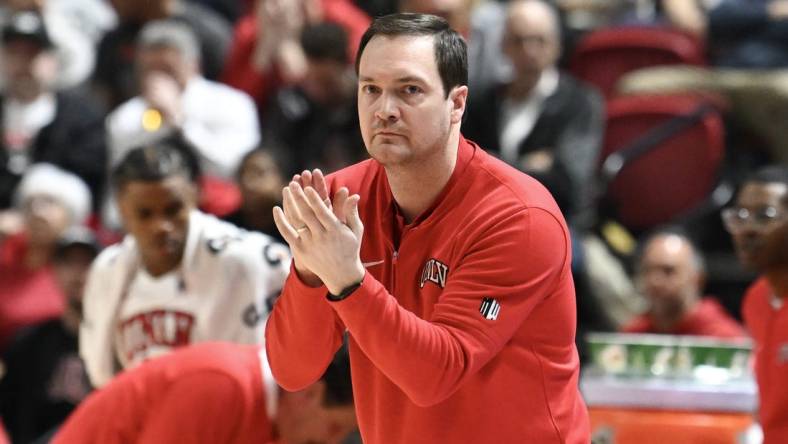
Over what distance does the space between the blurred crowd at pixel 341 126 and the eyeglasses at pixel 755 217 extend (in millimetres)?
1818

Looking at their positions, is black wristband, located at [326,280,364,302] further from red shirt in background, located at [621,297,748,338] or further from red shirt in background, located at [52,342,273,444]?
red shirt in background, located at [621,297,748,338]

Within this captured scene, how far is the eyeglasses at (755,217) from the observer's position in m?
4.34

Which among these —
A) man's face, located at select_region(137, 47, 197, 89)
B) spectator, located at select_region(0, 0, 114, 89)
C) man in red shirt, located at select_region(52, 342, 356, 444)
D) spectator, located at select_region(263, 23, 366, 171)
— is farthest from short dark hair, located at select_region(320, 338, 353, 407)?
spectator, located at select_region(0, 0, 114, 89)

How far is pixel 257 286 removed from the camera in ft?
15.6

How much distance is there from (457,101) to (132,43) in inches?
221

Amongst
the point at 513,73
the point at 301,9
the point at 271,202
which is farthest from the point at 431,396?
the point at 301,9

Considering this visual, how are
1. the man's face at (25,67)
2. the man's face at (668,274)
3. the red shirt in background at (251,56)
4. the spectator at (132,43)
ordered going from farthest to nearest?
1. the spectator at (132,43)
2. the red shirt in background at (251,56)
3. the man's face at (25,67)
4. the man's face at (668,274)

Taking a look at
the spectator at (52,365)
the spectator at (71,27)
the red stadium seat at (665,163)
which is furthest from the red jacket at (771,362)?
the spectator at (71,27)

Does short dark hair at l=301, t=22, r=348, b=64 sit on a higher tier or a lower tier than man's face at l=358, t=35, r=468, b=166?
lower

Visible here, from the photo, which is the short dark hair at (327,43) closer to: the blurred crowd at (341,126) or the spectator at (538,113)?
the blurred crowd at (341,126)

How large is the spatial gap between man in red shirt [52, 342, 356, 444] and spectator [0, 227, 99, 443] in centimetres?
253

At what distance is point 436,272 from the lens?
3.02 m

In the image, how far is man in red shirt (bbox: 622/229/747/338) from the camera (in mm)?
6328

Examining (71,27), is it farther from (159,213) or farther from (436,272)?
(436,272)
